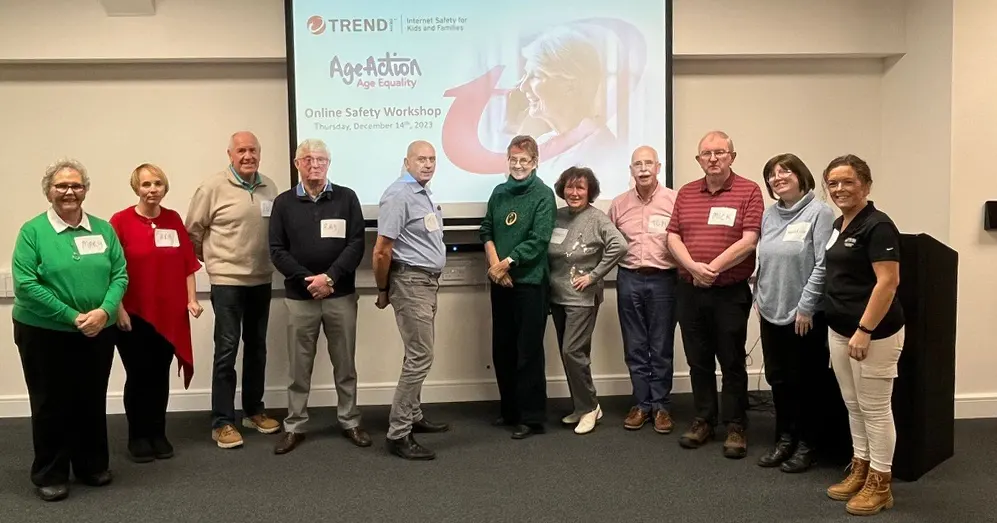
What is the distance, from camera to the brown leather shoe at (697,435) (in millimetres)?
3344

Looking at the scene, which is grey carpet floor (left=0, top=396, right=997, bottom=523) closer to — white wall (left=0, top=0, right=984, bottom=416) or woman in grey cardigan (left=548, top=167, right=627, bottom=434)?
woman in grey cardigan (left=548, top=167, right=627, bottom=434)

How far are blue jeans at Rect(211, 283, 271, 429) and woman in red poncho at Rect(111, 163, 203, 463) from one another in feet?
A: 0.47

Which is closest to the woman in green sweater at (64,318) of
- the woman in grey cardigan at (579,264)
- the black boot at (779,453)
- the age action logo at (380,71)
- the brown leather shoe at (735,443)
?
the age action logo at (380,71)

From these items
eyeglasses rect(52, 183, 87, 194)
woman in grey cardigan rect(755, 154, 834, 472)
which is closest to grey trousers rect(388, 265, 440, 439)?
eyeglasses rect(52, 183, 87, 194)

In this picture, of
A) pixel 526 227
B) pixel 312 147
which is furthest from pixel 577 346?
pixel 312 147

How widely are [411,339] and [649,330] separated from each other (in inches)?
51.1

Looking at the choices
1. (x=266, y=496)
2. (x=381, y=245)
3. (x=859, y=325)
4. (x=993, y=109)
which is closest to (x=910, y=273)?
(x=859, y=325)

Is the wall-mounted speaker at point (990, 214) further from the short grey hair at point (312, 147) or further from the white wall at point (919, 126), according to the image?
the short grey hair at point (312, 147)

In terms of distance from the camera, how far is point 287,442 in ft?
11.1

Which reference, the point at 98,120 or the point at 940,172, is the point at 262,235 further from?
the point at 940,172

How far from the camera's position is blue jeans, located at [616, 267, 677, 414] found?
3.59m

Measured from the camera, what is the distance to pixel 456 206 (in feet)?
13.6

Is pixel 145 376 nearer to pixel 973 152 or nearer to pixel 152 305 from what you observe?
pixel 152 305

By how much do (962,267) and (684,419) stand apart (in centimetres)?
181
